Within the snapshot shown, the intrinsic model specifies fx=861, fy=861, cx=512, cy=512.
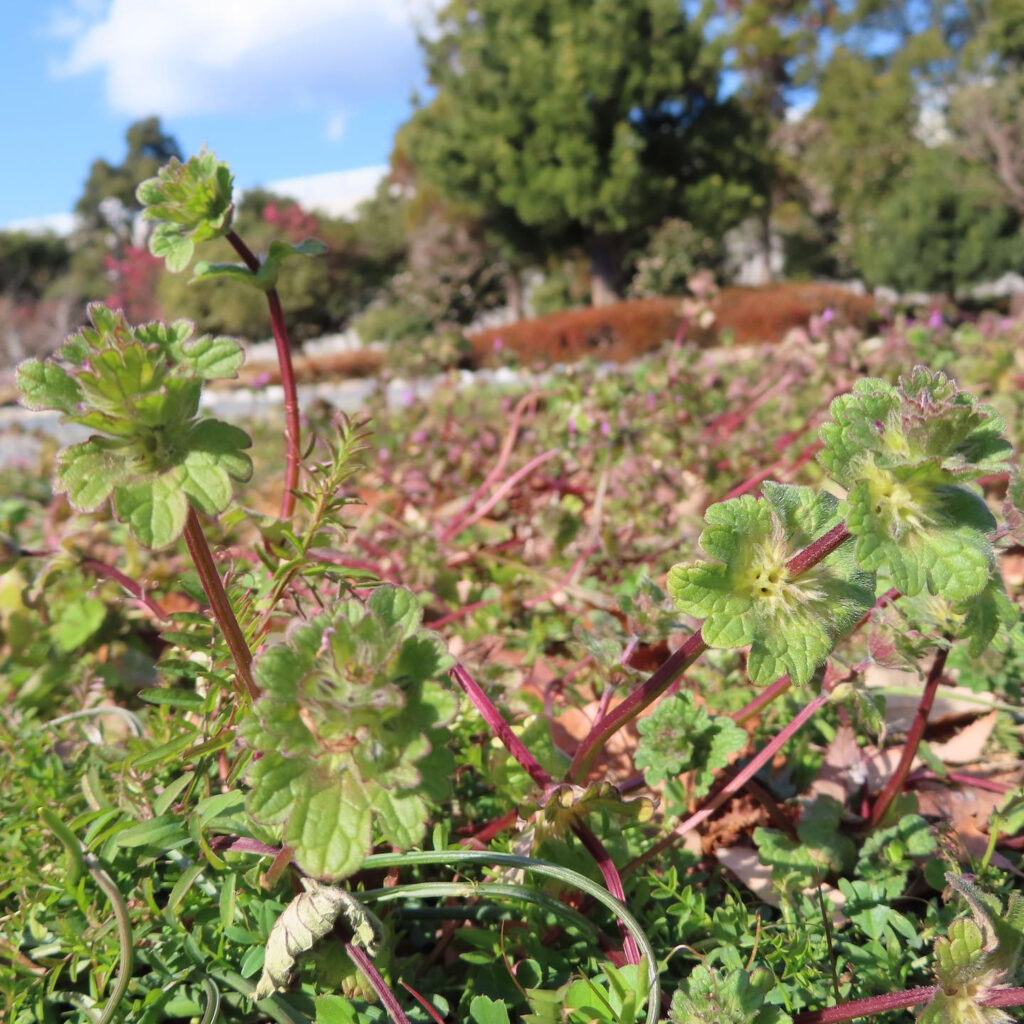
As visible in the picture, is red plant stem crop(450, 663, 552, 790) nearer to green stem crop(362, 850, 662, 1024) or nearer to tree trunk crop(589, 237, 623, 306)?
green stem crop(362, 850, 662, 1024)

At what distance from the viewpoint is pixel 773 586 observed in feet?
2.43

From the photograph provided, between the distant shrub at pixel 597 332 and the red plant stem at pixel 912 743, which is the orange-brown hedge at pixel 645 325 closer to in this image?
the distant shrub at pixel 597 332

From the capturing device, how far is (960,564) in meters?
0.67

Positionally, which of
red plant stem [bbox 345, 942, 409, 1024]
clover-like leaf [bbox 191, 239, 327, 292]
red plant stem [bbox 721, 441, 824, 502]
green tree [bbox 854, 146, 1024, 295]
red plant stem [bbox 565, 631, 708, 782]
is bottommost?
red plant stem [bbox 345, 942, 409, 1024]

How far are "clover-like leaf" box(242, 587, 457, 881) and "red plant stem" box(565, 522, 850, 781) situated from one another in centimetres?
22

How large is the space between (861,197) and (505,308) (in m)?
12.0

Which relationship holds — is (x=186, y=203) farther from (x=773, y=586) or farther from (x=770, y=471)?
(x=770, y=471)

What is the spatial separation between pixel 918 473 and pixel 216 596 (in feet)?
1.92

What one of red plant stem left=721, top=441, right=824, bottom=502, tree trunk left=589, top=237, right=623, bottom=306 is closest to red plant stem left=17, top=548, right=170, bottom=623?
red plant stem left=721, top=441, right=824, bottom=502

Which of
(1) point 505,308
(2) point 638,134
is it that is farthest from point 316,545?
(1) point 505,308

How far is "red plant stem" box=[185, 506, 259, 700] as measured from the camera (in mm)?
717

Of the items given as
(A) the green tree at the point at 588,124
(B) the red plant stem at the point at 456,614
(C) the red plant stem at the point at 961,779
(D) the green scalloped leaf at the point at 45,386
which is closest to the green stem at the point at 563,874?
(D) the green scalloped leaf at the point at 45,386

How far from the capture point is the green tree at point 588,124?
21000mm

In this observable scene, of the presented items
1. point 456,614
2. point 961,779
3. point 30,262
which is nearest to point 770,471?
point 456,614
